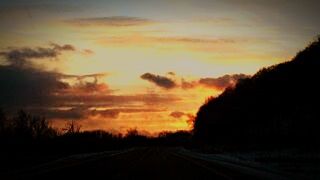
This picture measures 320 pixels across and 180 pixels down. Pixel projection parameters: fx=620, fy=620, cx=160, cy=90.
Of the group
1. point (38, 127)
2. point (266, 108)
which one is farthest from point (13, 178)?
point (38, 127)

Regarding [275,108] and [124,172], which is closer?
[124,172]

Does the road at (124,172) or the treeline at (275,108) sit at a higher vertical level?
the treeline at (275,108)

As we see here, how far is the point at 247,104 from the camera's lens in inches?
5856

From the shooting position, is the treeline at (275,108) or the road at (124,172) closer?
the road at (124,172)

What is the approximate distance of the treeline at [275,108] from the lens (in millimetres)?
91875

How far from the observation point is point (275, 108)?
402ft

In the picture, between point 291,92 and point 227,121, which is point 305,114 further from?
point 227,121

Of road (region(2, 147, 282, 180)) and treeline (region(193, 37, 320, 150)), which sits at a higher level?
treeline (region(193, 37, 320, 150))

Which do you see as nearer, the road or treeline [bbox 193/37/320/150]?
the road

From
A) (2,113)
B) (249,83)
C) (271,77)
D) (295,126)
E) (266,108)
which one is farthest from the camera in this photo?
(2,113)

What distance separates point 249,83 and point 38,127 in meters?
66.6

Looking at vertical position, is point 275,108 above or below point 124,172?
above

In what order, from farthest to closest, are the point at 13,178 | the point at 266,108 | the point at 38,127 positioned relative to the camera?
the point at 38,127 → the point at 266,108 → the point at 13,178

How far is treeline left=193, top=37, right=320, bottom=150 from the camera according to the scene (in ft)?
301
